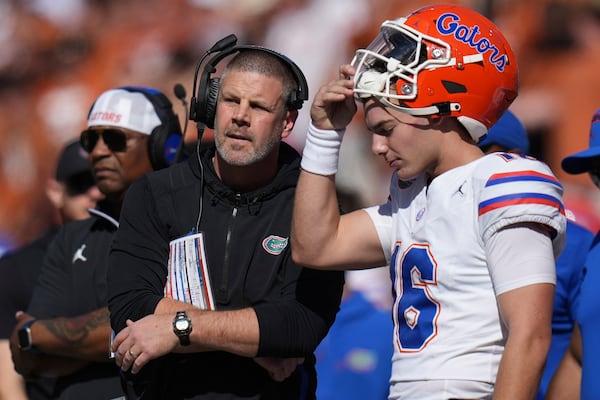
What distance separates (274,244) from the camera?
3543mm

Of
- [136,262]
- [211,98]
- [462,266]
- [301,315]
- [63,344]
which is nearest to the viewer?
[462,266]

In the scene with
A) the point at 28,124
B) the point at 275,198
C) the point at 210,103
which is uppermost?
the point at 210,103

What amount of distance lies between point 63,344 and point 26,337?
25cm

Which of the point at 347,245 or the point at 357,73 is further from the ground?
the point at 357,73

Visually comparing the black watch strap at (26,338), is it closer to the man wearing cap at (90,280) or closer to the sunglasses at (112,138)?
the man wearing cap at (90,280)

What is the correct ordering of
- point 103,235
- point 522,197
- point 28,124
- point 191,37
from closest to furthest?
point 522,197
point 103,235
point 191,37
point 28,124

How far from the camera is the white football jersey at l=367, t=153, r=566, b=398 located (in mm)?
2850

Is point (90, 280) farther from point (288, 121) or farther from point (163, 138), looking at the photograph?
point (288, 121)

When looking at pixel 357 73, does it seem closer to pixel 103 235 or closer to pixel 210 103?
pixel 210 103

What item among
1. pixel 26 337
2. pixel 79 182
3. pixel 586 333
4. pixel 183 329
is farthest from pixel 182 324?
pixel 79 182

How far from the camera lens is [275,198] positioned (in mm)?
3646

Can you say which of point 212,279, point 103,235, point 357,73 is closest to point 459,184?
point 357,73

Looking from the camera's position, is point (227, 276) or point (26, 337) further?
point (26, 337)

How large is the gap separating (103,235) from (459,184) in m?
1.91
